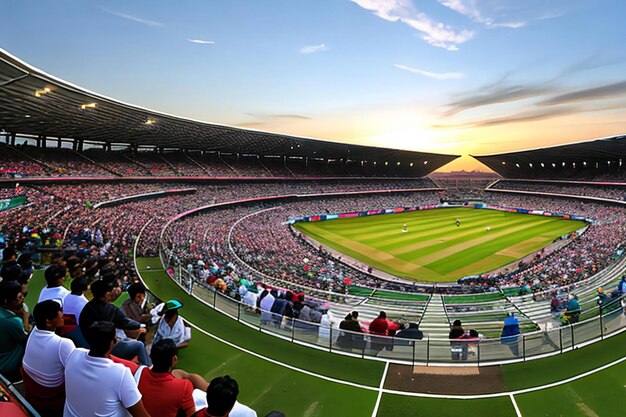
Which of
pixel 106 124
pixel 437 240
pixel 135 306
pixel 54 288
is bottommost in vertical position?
pixel 437 240

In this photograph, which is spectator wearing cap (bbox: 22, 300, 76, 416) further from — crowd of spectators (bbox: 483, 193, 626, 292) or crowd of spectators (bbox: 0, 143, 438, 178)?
crowd of spectators (bbox: 0, 143, 438, 178)

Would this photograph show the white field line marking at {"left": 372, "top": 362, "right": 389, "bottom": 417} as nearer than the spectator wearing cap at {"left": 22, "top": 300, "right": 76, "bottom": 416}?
No

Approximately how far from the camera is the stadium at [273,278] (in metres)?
5.68

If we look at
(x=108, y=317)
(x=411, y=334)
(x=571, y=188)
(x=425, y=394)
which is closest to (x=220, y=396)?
(x=108, y=317)

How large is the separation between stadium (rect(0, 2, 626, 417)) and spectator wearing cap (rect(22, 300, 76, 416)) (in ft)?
0.07

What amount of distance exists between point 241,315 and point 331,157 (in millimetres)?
67284

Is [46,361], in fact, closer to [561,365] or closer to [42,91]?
[561,365]

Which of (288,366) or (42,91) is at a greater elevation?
(42,91)

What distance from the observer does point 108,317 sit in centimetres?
484

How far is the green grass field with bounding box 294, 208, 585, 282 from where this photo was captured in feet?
109

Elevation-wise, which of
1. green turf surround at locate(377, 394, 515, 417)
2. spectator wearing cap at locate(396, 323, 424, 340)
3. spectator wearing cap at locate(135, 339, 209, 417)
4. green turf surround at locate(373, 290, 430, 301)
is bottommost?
green turf surround at locate(373, 290, 430, 301)

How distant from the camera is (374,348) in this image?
8.63m

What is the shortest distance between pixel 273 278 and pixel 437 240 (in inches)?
1117

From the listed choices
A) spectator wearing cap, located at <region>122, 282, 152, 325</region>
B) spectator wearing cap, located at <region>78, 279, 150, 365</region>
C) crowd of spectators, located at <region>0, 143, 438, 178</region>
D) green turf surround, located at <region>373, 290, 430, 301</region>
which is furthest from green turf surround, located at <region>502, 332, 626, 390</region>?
crowd of spectators, located at <region>0, 143, 438, 178</region>
